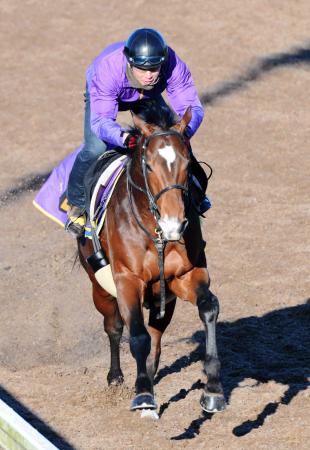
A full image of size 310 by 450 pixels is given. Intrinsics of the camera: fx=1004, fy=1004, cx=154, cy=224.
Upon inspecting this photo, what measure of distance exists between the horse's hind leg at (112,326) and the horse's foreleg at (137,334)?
1379 millimetres

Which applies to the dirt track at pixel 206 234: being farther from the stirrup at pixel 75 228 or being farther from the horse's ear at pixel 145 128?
the horse's ear at pixel 145 128

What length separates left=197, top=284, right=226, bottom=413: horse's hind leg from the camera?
6.36 m

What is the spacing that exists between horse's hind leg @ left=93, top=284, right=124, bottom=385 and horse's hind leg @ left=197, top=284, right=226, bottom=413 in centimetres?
167

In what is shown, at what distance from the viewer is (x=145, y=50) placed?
6.69 m

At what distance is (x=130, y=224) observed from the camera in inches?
267

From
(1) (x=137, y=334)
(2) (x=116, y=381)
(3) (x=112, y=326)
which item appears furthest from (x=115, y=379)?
(1) (x=137, y=334)

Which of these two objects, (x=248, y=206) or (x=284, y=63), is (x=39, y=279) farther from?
(x=284, y=63)

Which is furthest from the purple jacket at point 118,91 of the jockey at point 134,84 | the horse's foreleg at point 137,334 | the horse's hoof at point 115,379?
the horse's hoof at point 115,379

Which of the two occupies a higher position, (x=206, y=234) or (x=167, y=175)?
(x=167, y=175)

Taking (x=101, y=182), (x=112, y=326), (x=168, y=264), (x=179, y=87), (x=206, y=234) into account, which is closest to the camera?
(x=168, y=264)

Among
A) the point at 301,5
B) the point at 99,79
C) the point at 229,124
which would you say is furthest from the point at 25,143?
the point at 99,79

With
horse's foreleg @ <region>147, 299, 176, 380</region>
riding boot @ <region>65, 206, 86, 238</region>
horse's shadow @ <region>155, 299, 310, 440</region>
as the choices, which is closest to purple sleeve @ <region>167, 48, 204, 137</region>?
riding boot @ <region>65, 206, 86, 238</region>

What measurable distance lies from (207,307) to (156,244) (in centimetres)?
53

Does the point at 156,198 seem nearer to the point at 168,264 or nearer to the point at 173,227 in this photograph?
the point at 173,227
